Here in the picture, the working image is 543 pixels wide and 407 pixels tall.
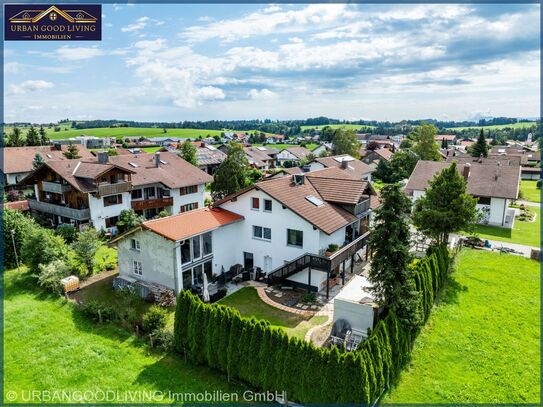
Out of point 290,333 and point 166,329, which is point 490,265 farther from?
point 166,329

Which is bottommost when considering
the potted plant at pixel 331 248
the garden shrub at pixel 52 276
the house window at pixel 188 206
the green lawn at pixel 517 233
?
the green lawn at pixel 517 233

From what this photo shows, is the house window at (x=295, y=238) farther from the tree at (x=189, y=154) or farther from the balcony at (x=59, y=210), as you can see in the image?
the tree at (x=189, y=154)

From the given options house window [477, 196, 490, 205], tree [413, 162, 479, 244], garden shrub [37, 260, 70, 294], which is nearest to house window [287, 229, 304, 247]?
tree [413, 162, 479, 244]

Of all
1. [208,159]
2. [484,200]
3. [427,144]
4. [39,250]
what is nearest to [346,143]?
[427,144]

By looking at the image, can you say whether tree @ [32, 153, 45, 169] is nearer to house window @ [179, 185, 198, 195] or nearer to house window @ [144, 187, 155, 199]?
house window @ [144, 187, 155, 199]

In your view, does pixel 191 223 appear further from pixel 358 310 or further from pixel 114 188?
pixel 114 188

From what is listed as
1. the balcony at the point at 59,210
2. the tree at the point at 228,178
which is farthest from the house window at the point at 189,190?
the balcony at the point at 59,210
